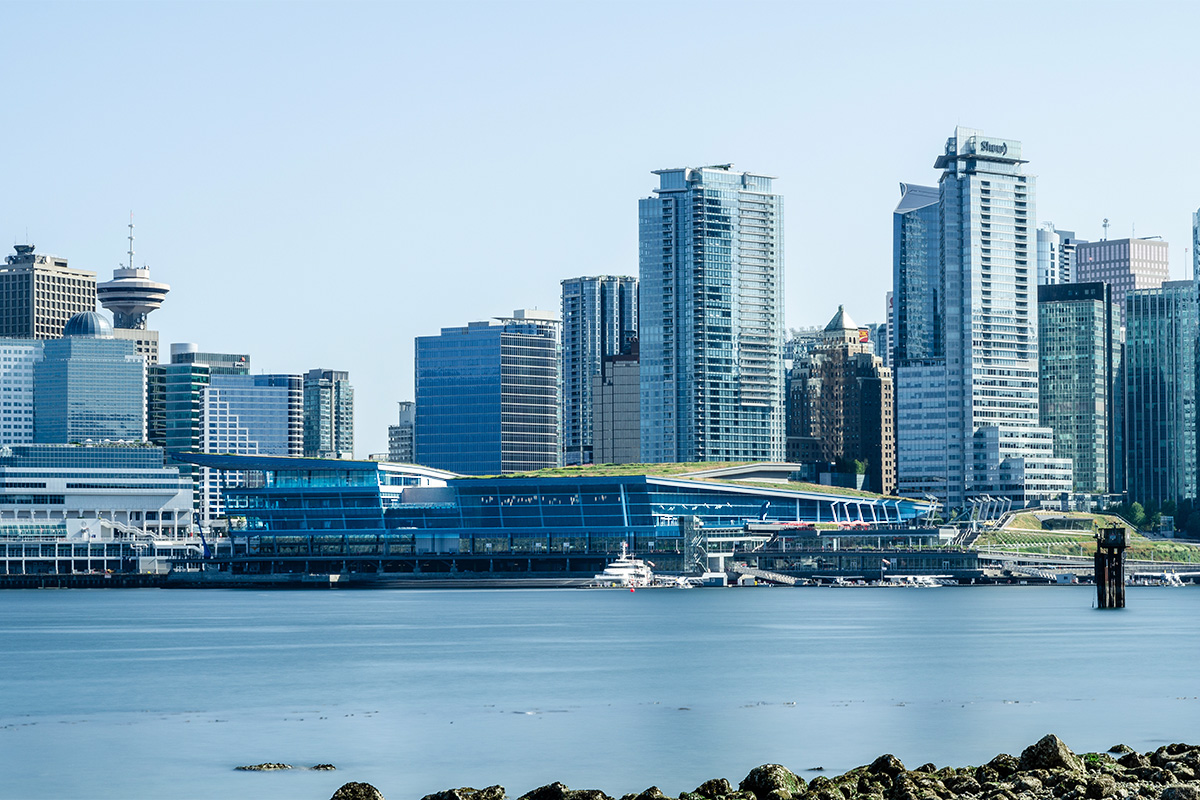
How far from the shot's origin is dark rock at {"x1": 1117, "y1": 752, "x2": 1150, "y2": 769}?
63562 millimetres

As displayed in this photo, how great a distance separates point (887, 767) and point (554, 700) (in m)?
32.0

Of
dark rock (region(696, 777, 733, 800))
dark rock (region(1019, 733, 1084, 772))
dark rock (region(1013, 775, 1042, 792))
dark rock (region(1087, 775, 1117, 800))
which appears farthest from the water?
dark rock (region(1087, 775, 1117, 800))

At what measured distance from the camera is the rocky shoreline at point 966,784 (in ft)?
186

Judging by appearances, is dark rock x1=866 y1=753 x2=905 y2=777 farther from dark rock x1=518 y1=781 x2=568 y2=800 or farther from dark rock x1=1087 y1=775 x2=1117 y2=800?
dark rock x1=518 y1=781 x2=568 y2=800

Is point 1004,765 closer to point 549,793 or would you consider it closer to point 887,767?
point 887,767

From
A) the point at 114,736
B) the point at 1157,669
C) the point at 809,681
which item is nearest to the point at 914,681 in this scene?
the point at 809,681

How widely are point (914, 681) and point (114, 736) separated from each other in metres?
39.7

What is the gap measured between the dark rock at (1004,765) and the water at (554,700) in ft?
18.0

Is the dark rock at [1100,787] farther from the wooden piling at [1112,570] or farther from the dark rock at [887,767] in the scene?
the wooden piling at [1112,570]

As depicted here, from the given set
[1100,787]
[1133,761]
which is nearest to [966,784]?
[1100,787]

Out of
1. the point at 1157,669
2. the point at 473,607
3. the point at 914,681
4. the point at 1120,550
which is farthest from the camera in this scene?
the point at 473,607

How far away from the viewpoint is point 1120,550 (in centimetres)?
18338

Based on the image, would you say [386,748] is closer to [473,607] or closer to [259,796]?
[259,796]

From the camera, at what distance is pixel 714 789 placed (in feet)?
194
